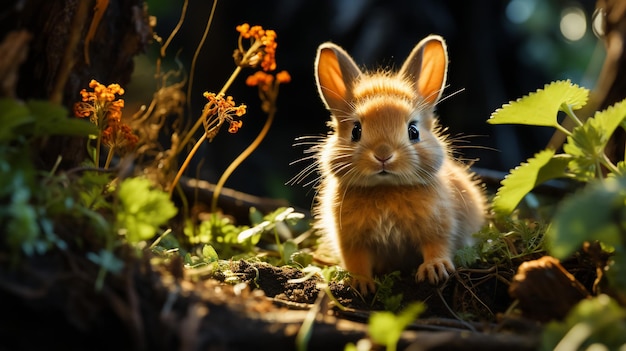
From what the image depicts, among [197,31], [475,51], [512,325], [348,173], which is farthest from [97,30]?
[475,51]

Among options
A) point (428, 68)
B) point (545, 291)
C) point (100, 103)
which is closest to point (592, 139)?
point (545, 291)

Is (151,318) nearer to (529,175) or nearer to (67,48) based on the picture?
(67,48)

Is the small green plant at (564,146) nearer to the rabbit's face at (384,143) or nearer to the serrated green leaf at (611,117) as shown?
the serrated green leaf at (611,117)

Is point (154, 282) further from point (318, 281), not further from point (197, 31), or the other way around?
point (197, 31)

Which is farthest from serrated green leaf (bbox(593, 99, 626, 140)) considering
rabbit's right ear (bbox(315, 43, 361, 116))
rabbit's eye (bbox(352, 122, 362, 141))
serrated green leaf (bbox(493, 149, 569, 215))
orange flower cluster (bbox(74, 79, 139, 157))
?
orange flower cluster (bbox(74, 79, 139, 157))

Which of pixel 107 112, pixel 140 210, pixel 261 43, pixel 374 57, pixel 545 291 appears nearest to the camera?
pixel 140 210

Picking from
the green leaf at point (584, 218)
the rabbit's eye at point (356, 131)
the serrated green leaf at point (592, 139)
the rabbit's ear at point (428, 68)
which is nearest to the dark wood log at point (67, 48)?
the rabbit's eye at point (356, 131)
